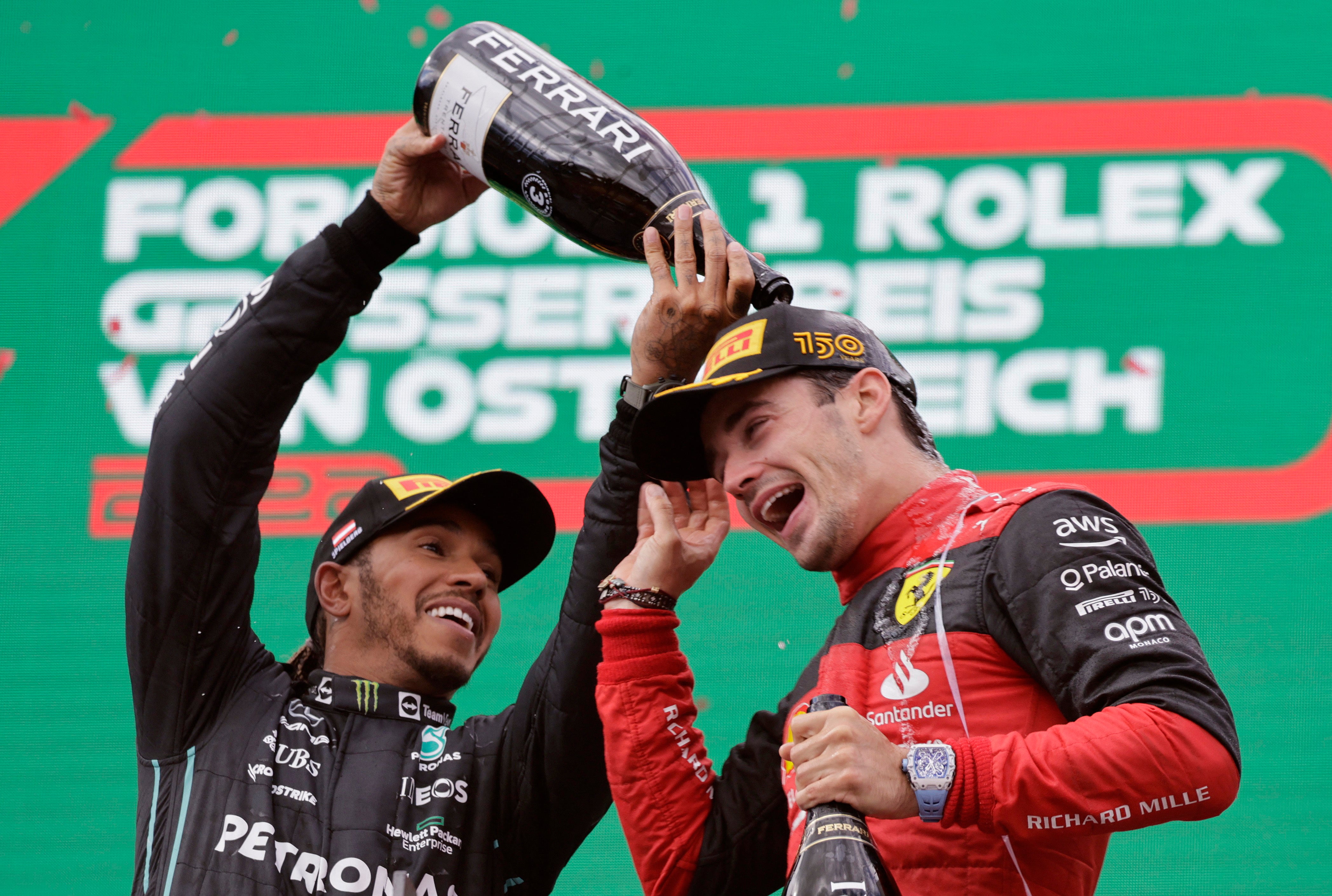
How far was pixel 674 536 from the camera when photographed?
1.51 meters

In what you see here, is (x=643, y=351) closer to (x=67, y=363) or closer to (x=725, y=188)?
(x=725, y=188)

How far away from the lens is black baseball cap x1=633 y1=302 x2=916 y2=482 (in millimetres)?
1399

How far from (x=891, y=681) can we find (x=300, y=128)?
77.1 inches

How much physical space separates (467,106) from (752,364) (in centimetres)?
47

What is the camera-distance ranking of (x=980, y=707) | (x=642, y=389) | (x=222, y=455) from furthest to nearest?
1. (x=222, y=455)
2. (x=642, y=389)
3. (x=980, y=707)

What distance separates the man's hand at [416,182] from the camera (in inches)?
69.6

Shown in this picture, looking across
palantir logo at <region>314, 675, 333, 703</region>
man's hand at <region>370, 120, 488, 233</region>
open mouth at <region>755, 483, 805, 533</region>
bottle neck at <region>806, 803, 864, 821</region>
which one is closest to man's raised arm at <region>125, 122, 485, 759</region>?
man's hand at <region>370, 120, 488, 233</region>

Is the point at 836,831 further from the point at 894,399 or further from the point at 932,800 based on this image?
the point at 894,399

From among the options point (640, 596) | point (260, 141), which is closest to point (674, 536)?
point (640, 596)

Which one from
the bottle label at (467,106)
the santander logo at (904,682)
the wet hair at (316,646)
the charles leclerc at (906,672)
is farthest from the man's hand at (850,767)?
the wet hair at (316,646)

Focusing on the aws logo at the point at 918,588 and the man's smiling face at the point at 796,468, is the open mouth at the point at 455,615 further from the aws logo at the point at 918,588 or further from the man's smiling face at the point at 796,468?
the aws logo at the point at 918,588

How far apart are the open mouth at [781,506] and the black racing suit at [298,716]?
0.93 feet

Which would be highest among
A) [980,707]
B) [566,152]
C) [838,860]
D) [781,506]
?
[566,152]

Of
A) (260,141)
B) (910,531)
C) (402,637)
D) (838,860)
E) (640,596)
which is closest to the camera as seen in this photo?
(838,860)
